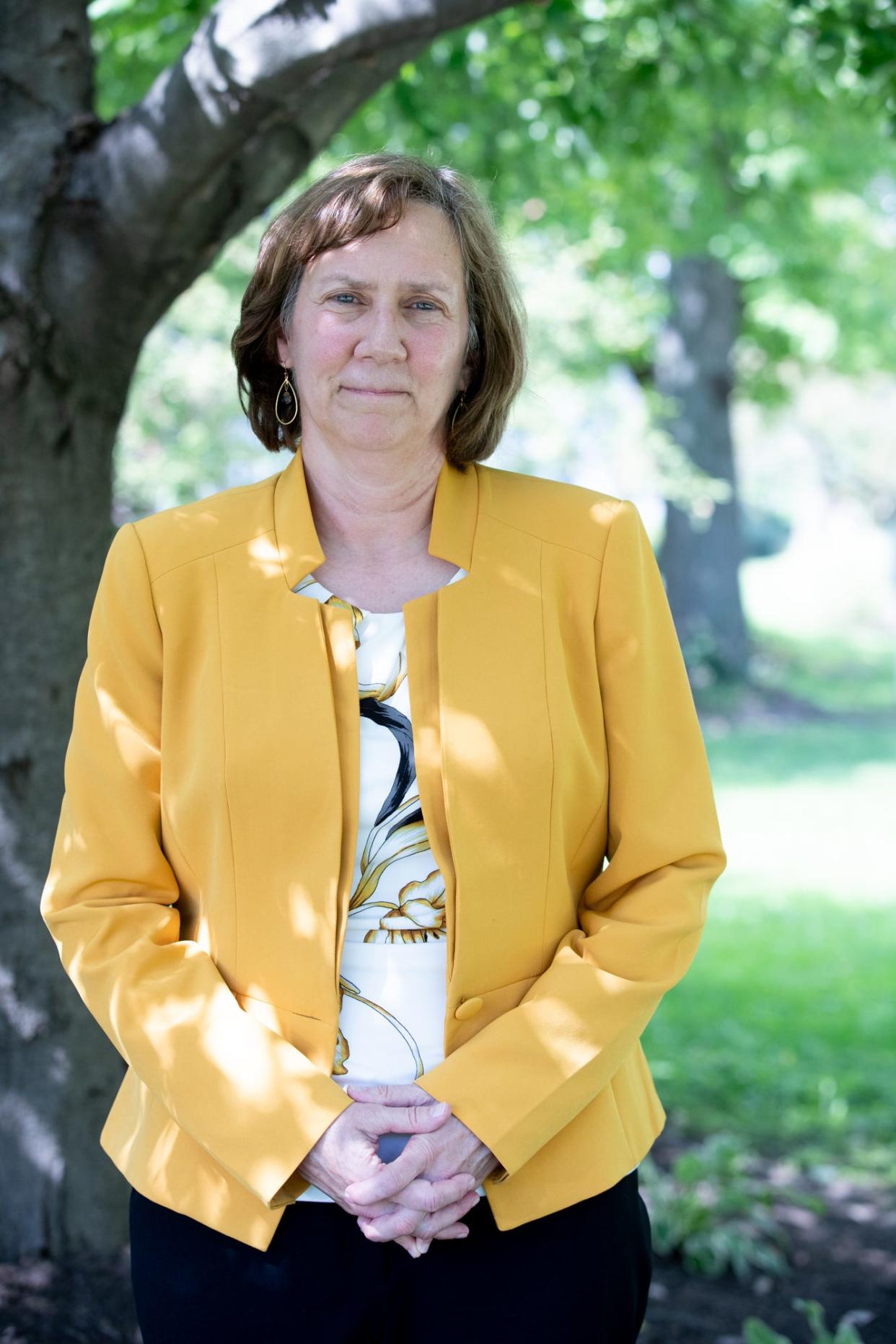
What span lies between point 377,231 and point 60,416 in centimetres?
135

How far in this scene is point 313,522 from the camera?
7.65 feet

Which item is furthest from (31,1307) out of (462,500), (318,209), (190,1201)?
(318,209)

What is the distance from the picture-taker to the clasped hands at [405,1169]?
196 centimetres

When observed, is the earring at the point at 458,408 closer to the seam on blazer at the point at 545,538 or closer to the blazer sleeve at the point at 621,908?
the seam on blazer at the point at 545,538

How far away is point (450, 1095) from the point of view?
6.64 ft

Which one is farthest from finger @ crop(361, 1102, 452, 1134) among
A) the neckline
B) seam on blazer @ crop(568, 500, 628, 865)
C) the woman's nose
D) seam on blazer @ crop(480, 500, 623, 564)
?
the woman's nose

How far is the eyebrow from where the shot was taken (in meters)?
2.21

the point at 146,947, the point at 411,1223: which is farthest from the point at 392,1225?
the point at 146,947

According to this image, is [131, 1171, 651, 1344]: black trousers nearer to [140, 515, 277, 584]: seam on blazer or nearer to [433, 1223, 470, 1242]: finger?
[433, 1223, 470, 1242]: finger

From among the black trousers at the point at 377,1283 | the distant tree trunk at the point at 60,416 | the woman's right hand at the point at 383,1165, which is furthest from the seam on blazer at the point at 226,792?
the distant tree trunk at the point at 60,416

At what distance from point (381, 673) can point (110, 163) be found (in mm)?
1614

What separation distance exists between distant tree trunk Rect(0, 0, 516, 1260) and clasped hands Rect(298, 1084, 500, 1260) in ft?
5.01

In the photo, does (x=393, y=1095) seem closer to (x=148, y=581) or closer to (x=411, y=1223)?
(x=411, y=1223)

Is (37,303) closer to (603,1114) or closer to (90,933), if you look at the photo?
(90,933)
